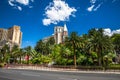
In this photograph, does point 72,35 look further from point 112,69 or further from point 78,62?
point 112,69

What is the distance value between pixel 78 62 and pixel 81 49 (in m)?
6.21

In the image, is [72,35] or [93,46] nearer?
[93,46]

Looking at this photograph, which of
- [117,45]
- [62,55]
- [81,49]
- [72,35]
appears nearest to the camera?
[72,35]

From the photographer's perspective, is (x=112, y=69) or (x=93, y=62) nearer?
(x=112, y=69)

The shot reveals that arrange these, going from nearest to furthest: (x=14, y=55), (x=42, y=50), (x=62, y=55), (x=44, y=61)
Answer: (x=62, y=55)
(x=44, y=61)
(x=14, y=55)
(x=42, y=50)

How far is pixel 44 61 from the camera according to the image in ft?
330

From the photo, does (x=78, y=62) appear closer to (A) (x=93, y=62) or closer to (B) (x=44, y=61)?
(A) (x=93, y=62)

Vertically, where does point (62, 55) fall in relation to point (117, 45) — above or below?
below

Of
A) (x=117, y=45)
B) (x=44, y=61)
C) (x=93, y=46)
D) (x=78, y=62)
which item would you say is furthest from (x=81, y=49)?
(x=44, y=61)

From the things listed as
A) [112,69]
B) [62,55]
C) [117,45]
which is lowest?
[112,69]

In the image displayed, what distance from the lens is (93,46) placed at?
6331 cm

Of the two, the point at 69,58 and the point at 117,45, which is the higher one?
the point at 117,45

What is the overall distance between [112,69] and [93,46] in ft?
55.4

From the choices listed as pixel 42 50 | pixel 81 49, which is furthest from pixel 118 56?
pixel 42 50
